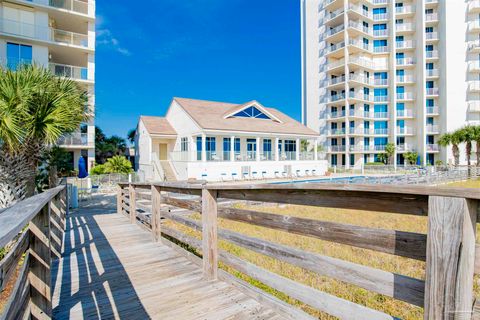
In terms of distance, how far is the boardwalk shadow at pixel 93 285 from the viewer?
2.77 meters

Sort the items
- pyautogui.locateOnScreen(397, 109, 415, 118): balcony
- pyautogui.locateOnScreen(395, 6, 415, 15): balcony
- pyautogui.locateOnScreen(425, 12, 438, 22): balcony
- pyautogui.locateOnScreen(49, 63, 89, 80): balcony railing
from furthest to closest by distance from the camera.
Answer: pyautogui.locateOnScreen(397, 109, 415, 118): balcony
pyautogui.locateOnScreen(395, 6, 415, 15): balcony
pyautogui.locateOnScreen(425, 12, 438, 22): balcony
pyautogui.locateOnScreen(49, 63, 89, 80): balcony railing

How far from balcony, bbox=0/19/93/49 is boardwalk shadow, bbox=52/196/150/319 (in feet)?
65.4

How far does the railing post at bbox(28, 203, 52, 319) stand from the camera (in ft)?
7.23

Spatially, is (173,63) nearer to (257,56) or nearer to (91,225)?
(257,56)

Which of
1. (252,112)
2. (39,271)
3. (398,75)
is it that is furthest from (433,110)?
(39,271)

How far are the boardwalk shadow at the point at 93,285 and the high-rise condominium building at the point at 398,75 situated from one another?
38087 mm

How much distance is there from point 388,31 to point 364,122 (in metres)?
14.1

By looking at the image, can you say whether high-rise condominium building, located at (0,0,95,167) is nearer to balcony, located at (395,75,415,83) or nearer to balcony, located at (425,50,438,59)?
balcony, located at (395,75,415,83)

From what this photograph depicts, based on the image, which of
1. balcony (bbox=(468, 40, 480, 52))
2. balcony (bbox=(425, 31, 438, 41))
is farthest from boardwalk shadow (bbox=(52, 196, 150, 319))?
balcony (bbox=(468, 40, 480, 52))

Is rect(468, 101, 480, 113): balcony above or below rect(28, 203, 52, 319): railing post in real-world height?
above

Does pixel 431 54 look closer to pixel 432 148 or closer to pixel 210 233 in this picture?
pixel 432 148

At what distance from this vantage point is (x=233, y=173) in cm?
2319

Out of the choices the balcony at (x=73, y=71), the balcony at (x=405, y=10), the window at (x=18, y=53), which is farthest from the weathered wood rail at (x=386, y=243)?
the balcony at (x=405, y=10)

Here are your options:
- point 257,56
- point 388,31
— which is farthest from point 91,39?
point 257,56
